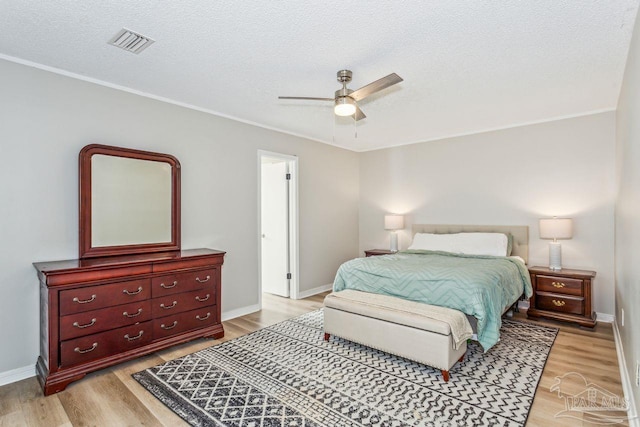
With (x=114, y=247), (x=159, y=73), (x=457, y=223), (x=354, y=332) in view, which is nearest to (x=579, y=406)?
(x=354, y=332)

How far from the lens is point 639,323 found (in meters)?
1.85

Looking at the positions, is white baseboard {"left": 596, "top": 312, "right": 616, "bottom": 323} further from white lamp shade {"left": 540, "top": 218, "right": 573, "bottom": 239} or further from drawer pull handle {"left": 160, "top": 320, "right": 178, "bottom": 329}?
drawer pull handle {"left": 160, "top": 320, "right": 178, "bottom": 329}

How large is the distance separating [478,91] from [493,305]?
2071 millimetres

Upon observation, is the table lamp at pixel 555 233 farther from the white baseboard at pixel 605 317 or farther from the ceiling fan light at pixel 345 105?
the ceiling fan light at pixel 345 105

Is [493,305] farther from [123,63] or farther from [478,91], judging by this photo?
[123,63]

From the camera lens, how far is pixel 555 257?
402cm

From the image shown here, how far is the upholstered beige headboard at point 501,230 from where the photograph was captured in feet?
14.6

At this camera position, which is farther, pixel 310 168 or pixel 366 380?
pixel 310 168

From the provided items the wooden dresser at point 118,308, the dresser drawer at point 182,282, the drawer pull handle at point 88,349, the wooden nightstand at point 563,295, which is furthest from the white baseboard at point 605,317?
the drawer pull handle at point 88,349

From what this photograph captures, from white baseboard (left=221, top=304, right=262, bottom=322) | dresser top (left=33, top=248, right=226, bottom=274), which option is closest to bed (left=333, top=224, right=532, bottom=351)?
white baseboard (left=221, top=304, right=262, bottom=322)

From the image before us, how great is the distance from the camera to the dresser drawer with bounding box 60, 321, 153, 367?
2.50 metres

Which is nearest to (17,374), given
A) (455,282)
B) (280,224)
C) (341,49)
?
(280,224)

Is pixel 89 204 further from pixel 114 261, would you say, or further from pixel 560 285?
pixel 560 285

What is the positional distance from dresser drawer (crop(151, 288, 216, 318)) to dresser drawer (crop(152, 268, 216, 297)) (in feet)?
0.16
